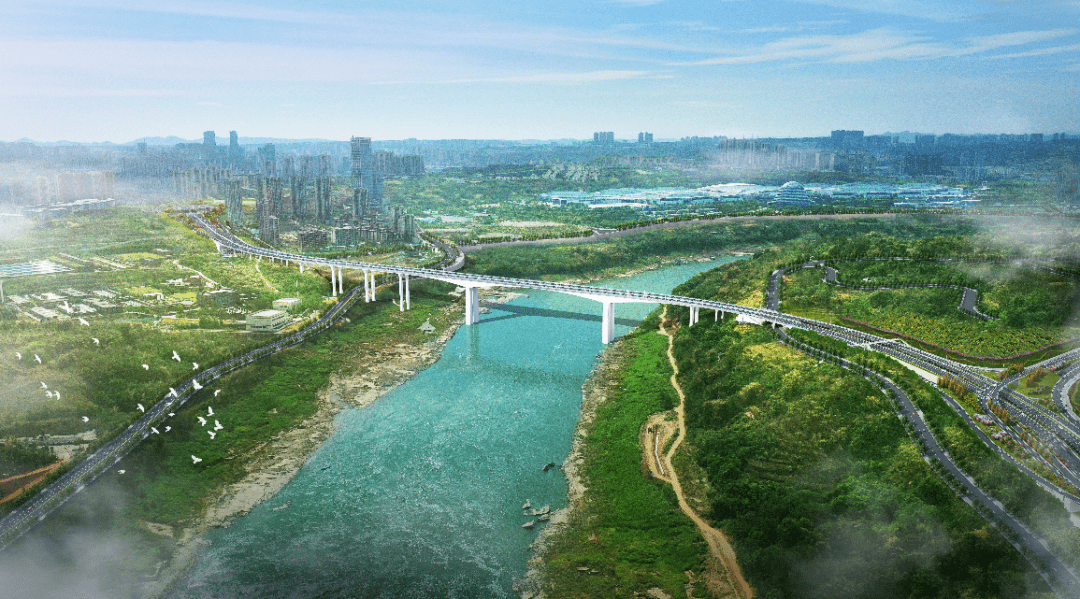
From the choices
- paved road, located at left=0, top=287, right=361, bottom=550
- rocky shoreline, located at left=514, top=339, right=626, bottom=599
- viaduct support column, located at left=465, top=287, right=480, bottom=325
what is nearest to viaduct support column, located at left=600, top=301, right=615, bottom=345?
rocky shoreline, located at left=514, top=339, right=626, bottom=599

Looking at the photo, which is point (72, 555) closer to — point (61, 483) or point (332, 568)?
point (61, 483)

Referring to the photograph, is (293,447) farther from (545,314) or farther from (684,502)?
(545,314)

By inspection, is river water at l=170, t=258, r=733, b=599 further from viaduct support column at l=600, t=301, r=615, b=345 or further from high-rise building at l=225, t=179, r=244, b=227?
high-rise building at l=225, t=179, r=244, b=227

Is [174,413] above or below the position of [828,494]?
above

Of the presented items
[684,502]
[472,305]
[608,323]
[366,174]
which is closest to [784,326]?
[608,323]

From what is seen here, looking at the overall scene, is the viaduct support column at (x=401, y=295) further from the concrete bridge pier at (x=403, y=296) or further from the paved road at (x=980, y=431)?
the paved road at (x=980, y=431)

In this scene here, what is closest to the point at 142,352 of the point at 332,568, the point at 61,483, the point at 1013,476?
the point at 61,483
